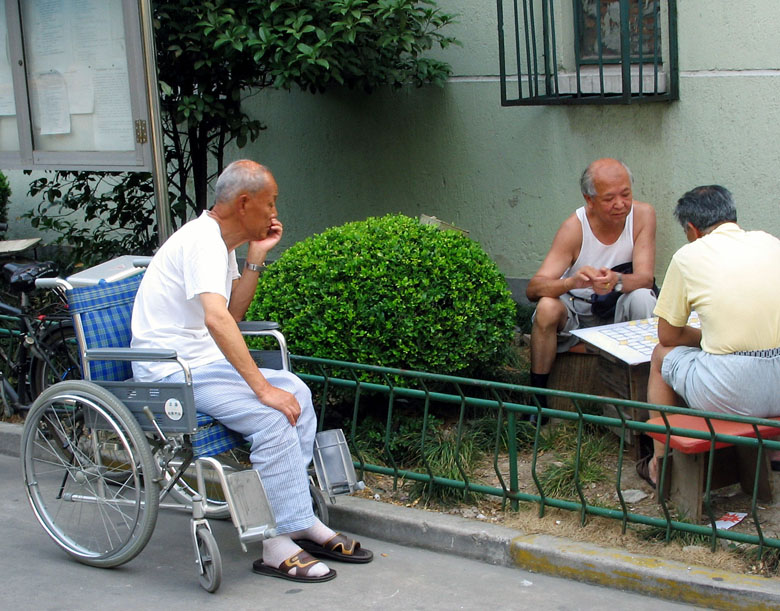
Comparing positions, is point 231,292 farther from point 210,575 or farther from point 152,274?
point 210,575

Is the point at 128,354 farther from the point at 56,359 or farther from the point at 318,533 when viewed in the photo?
the point at 56,359

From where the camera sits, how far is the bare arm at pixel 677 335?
405cm

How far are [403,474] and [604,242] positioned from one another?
171 cm

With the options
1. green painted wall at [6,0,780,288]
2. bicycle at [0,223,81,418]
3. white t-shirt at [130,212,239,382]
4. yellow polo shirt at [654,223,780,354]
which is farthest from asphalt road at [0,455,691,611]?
green painted wall at [6,0,780,288]

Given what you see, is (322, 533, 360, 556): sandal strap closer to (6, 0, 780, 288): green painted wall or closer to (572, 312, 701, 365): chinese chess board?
(572, 312, 701, 365): chinese chess board

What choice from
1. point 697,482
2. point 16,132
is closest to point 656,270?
point 697,482

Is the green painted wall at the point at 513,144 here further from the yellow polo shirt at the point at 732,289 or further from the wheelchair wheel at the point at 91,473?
the wheelchair wheel at the point at 91,473

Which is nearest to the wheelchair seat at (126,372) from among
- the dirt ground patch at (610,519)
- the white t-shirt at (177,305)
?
A: the white t-shirt at (177,305)

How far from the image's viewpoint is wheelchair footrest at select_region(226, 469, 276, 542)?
3.49m

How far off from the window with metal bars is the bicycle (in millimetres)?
2941

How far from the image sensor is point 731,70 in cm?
555

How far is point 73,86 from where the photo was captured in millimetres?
5578

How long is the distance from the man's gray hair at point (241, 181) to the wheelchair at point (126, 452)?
0.59 m

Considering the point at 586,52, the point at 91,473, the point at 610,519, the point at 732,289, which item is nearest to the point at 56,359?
the point at 91,473
